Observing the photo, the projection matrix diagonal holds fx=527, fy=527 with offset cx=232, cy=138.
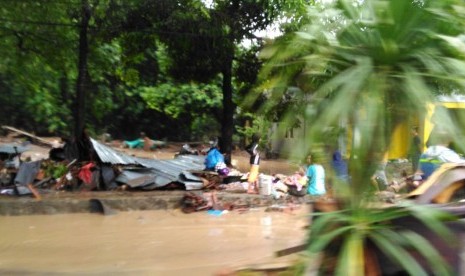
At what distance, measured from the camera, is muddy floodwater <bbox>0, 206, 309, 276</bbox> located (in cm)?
632

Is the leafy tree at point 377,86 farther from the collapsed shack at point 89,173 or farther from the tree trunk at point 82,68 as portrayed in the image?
the tree trunk at point 82,68

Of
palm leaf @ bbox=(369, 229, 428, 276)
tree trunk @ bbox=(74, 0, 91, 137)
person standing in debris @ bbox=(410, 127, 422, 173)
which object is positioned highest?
tree trunk @ bbox=(74, 0, 91, 137)

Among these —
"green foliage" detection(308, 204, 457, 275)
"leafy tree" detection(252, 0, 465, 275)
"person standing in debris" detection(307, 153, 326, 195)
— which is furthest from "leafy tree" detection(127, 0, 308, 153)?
"green foliage" detection(308, 204, 457, 275)

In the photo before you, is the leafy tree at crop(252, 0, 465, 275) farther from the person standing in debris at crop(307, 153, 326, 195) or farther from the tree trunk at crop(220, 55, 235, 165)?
the tree trunk at crop(220, 55, 235, 165)

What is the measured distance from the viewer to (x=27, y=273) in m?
5.99

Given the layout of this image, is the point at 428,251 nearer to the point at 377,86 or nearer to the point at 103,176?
the point at 377,86

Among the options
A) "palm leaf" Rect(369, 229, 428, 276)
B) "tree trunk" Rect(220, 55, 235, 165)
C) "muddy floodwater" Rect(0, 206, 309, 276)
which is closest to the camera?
"palm leaf" Rect(369, 229, 428, 276)

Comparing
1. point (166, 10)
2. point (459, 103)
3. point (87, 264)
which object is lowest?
point (87, 264)

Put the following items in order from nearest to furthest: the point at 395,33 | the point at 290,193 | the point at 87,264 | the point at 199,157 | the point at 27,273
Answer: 1. the point at 395,33
2. the point at 27,273
3. the point at 87,264
4. the point at 290,193
5. the point at 199,157

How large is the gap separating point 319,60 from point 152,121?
2712 centimetres

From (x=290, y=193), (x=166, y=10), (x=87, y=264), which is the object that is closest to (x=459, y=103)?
(x=87, y=264)

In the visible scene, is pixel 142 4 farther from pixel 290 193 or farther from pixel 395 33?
pixel 395 33

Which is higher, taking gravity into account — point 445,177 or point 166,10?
point 166,10

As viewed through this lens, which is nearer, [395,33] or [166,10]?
[395,33]
